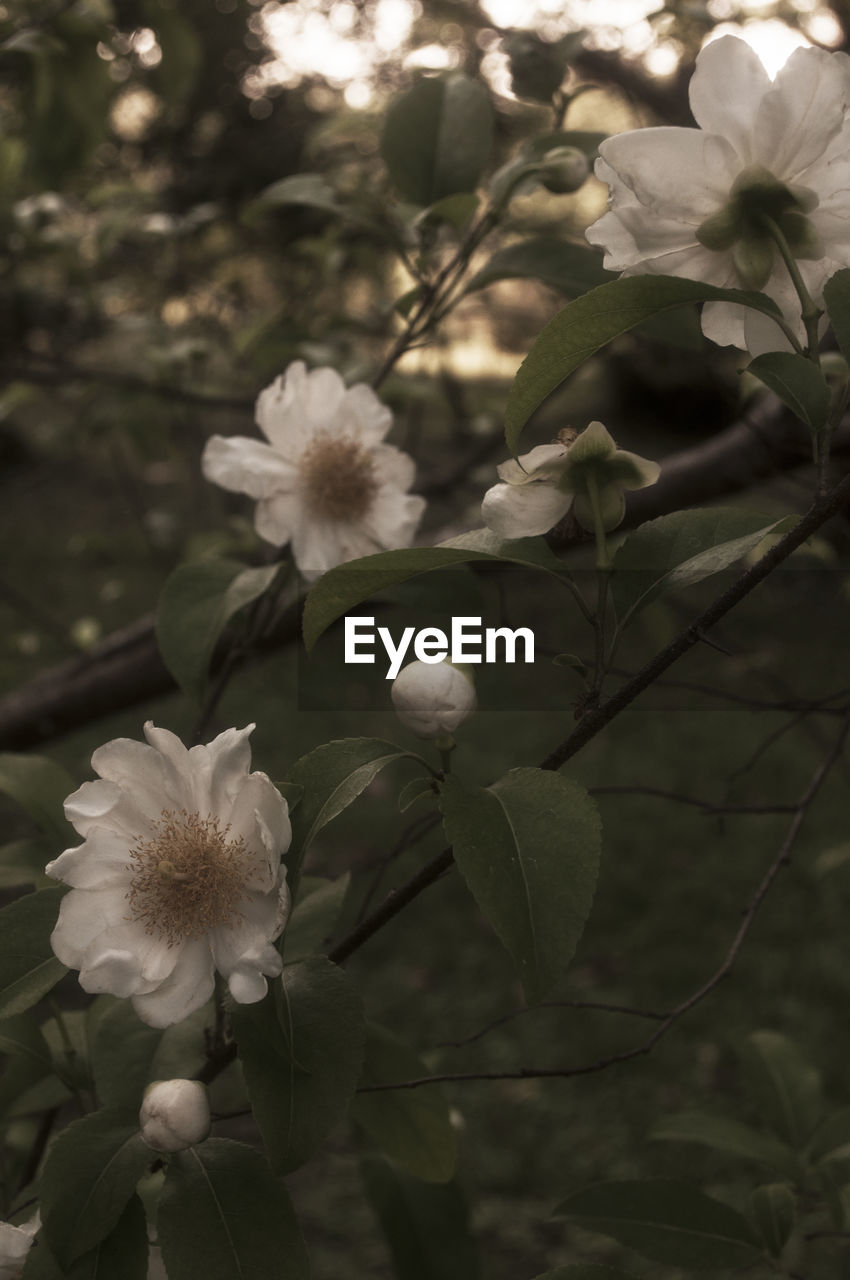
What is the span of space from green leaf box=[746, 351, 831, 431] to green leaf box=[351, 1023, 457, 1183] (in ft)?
1.89

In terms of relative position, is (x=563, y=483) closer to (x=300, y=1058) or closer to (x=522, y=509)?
(x=522, y=509)

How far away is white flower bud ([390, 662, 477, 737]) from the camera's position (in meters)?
0.64

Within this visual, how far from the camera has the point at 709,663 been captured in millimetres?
4184

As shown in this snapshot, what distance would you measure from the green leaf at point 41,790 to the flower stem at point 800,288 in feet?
1.96

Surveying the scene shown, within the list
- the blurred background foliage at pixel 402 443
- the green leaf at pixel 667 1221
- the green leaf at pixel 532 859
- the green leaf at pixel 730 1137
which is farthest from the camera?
the blurred background foliage at pixel 402 443

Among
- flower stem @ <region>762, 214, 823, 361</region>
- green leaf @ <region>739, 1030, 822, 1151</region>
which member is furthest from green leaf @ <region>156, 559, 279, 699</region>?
green leaf @ <region>739, 1030, 822, 1151</region>

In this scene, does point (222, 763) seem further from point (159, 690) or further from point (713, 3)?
point (713, 3)

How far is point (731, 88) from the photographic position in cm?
57

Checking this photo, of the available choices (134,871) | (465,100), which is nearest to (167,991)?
(134,871)

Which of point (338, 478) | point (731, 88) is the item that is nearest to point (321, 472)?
point (338, 478)

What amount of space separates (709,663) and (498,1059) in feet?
6.50

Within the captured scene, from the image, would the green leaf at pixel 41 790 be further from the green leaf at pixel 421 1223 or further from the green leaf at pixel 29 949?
the green leaf at pixel 421 1223

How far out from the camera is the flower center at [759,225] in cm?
58

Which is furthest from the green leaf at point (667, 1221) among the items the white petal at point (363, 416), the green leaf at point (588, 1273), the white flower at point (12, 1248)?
the white petal at point (363, 416)
